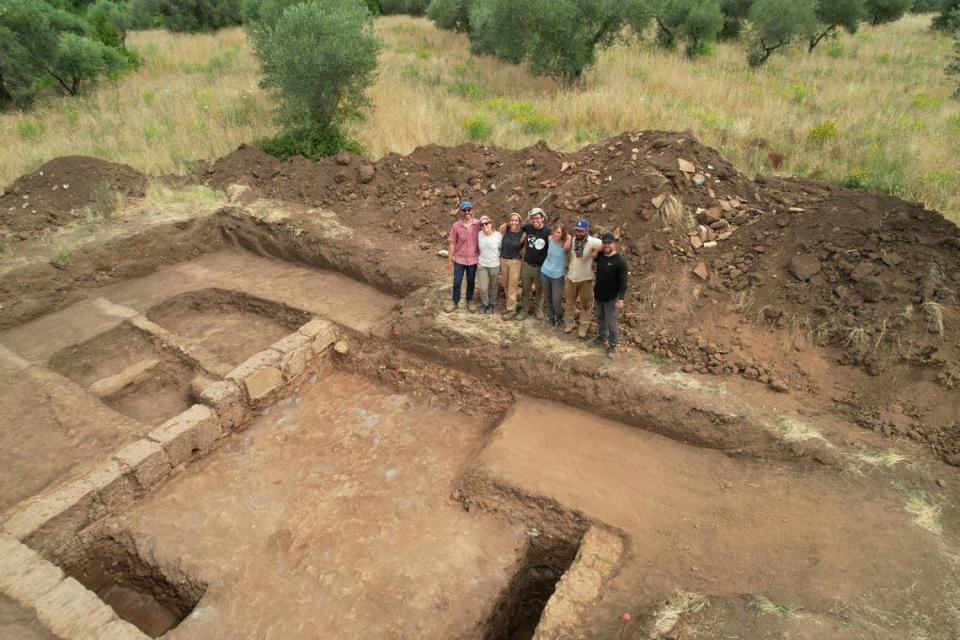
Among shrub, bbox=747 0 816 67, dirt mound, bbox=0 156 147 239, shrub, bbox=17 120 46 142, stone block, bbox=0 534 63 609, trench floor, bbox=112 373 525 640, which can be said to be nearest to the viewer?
stone block, bbox=0 534 63 609

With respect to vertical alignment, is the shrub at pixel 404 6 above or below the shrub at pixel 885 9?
below

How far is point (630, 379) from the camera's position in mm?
6285

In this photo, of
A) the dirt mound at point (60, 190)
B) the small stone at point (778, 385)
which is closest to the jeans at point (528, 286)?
the small stone at point (778, 385)

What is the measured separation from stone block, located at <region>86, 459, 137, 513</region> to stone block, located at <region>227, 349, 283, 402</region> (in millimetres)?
1490

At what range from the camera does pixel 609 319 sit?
6418 millimetres

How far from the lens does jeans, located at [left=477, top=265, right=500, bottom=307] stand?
7.20 m

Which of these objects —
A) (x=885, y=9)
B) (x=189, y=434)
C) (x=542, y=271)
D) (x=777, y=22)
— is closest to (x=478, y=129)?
(x=542, y=271)

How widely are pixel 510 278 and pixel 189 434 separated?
4.05 metres

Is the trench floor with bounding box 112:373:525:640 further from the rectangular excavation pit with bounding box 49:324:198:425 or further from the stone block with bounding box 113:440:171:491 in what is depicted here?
the rectangular excavation pit with bounding box 49:324:198:425

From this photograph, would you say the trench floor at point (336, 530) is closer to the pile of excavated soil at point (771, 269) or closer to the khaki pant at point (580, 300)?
the khaki pant at point (580, 300)

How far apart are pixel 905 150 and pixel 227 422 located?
11386 mm

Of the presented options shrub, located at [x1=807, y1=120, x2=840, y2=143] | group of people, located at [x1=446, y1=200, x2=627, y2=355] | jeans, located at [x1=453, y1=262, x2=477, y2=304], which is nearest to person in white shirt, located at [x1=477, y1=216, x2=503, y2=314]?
group of people, located at [x1=446, y1=200, x2=627, y2=355]

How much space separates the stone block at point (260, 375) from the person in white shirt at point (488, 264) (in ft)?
8.82

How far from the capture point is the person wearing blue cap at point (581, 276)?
638 centimetres
